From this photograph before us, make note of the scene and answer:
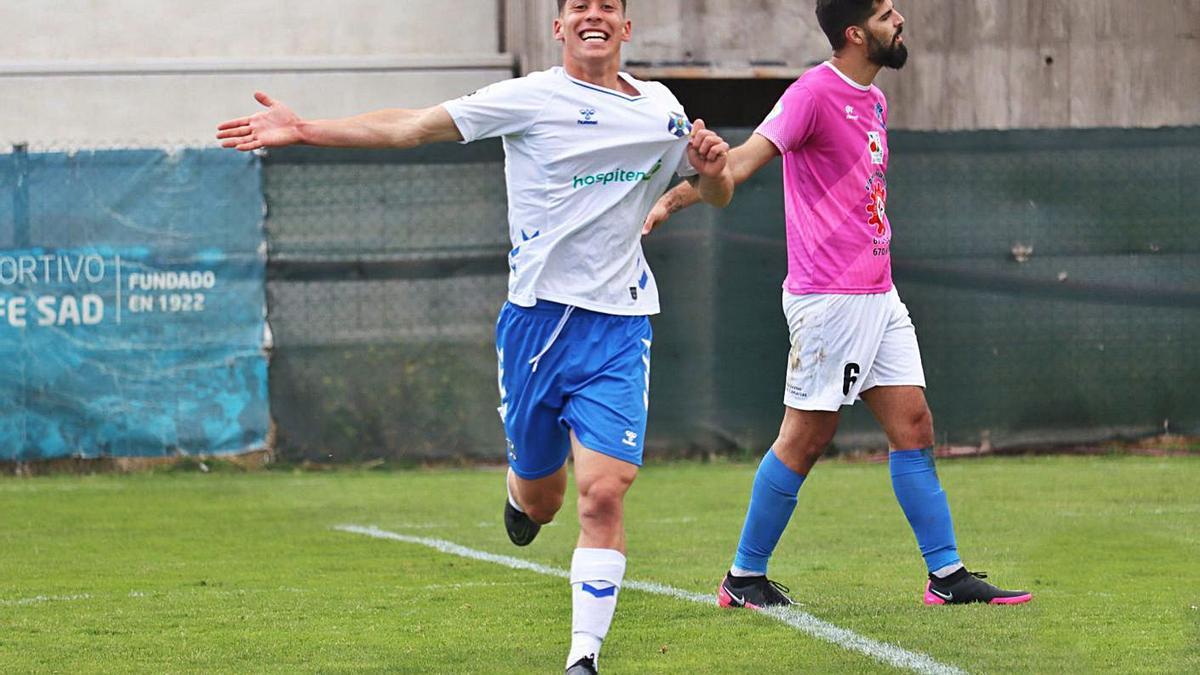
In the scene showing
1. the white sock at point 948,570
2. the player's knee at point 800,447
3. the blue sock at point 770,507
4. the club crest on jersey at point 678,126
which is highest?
the club crest on jersey at point 678,126

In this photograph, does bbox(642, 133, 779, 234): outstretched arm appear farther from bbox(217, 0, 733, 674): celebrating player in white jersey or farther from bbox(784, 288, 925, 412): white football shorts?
bbox(784, 288, 925, 412): white football shorts

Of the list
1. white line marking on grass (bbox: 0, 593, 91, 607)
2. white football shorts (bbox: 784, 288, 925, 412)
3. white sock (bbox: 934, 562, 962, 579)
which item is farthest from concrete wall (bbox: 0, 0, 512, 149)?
white sock (bbox: 934, 562, 962, 579)

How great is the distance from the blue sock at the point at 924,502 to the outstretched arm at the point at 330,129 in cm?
230

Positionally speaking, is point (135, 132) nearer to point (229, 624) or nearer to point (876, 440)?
point (876, 440)

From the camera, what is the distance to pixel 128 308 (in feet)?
41.8

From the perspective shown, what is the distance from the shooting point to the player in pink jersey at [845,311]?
6648 mm

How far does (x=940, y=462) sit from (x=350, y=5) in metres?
7.10

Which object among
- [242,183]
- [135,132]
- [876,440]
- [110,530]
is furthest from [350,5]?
[110,530]

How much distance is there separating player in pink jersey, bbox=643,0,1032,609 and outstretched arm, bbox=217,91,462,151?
1.62 meters

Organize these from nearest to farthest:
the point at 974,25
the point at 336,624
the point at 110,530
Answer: the point at 336,624
the point at 110,530
the point at 974,25

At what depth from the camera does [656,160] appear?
579 centimetres

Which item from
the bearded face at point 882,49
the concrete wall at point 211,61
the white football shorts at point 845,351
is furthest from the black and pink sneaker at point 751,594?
the concrete wall at point 211,61

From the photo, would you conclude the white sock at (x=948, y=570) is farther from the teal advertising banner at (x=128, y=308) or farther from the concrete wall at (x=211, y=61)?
the concrete wall at (x=211, y=61)

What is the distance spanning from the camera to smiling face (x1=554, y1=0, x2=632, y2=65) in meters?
5.70
